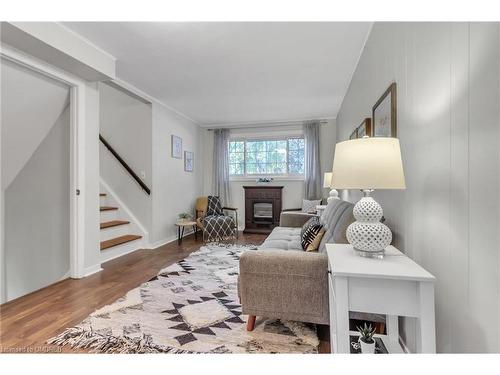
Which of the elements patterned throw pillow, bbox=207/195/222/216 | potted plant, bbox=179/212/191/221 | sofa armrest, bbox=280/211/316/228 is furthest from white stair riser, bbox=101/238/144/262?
sofa armrest, bbox=280/211/316/228

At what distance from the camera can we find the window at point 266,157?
568 cm

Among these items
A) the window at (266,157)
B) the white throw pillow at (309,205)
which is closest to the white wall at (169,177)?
the window at (266,157)

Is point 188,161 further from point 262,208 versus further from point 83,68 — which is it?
point 83,68

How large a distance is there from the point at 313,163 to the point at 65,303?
4.59 metres

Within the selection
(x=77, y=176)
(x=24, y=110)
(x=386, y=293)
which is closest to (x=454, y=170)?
(x=386, y=293)

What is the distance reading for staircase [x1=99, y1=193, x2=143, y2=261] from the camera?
3560mm

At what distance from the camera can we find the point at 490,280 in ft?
2.63

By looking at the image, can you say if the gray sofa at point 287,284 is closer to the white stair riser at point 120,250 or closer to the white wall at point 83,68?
the white wall at point 83,68

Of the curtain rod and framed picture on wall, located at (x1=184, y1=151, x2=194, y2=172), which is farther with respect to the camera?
the curtain rod

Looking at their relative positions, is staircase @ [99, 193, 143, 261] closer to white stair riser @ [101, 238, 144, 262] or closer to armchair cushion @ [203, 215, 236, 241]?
white stair riser @ [101, 238, 144, 262]

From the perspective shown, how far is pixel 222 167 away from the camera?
19.2 ft

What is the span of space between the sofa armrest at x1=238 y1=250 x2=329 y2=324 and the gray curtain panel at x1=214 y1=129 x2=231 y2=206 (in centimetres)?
414
